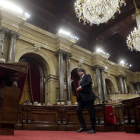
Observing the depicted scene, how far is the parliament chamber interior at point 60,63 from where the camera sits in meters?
3.07

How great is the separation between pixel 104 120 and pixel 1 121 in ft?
8.50

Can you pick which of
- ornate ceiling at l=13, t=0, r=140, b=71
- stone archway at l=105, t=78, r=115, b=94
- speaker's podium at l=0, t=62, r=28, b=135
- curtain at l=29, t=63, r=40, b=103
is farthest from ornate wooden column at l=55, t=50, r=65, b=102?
speaker's podium at l=0, t=62, r=28, b=135

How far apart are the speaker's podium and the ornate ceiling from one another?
7075mm

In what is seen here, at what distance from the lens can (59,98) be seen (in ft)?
26.4

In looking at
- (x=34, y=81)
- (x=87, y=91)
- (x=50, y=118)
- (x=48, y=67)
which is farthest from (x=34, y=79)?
(x=87, y=91)

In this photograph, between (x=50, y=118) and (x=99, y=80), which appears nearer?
(x=50, y=118)

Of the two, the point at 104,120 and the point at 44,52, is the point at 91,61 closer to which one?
the point at 44,52

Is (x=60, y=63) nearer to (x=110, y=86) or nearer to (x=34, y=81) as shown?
(x=34, y=81)

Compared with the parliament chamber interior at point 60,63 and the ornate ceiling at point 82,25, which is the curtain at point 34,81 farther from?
the ornate ceiling at point 82,25

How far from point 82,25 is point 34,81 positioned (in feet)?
18.4

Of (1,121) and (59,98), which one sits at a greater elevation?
(59,98)

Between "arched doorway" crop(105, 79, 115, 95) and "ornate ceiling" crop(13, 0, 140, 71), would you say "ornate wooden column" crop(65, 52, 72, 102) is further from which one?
"arched doorway" crop(105, 79, 115, 95)

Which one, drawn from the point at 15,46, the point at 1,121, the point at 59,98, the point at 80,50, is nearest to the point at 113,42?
the point at 80,50

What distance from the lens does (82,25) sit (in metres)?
11.5
